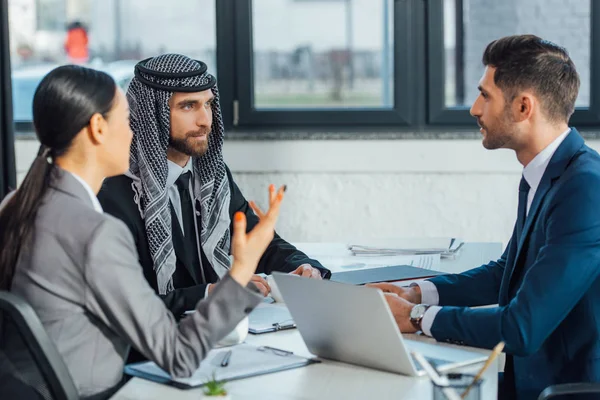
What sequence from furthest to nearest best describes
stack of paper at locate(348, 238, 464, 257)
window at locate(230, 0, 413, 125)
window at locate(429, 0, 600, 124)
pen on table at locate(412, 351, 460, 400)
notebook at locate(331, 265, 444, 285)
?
window at locate(230, 0, 413, 125) → window at locate(429, 0, 600, 124) → stack of paper at locate(348, 238, 464, 257) → notebook at locate(331, 265, 444, 285) → pen on table at locate(412, 351, 460, 400)

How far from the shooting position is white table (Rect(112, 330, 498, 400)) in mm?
1635

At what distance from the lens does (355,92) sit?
4.58 meters

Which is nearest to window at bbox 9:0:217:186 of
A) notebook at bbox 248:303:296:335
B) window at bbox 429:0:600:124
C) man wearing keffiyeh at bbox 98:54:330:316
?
window at bbox 429:0:600:124

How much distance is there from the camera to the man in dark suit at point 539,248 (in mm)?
1893

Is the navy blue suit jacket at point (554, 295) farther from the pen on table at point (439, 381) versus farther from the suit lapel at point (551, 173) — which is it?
the pen on table at point (439, 381)

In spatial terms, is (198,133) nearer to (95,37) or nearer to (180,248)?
(180,248)

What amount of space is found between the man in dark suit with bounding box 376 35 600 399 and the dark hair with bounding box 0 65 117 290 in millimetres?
766

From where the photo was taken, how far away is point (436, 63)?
14.6 ft

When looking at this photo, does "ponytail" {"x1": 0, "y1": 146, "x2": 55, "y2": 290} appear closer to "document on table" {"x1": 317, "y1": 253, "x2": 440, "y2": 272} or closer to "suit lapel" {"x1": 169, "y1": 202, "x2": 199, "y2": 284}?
"suit lapel" {"x1": 169, "y1": 202, "x2": 199, "y2": 284}

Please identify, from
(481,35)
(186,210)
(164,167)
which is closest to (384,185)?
(481,35)

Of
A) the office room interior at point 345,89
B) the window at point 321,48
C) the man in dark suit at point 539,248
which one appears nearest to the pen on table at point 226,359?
the man in dark suit at point 539,248

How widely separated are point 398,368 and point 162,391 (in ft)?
1.38

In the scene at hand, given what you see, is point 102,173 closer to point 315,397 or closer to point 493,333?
point 315,397

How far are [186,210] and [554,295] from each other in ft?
3.91
